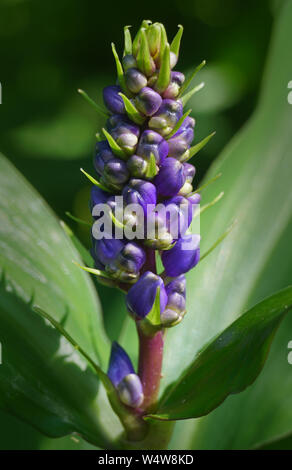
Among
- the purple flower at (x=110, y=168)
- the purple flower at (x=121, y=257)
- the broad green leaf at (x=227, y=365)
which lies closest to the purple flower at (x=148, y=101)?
the purple flower at (x=110, y=168)

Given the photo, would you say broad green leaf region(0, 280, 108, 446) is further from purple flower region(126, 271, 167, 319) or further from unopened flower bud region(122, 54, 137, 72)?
unopened flower bud region(122, 54, 137, 72)

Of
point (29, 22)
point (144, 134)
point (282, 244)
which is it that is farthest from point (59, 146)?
point (144, 134)

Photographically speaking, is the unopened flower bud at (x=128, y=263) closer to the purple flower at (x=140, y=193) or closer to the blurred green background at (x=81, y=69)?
the purple flower at (x=140, y=193)

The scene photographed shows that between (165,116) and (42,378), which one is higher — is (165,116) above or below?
above

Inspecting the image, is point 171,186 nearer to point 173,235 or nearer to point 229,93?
point 173,235

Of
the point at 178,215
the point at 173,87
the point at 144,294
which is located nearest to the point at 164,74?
the point at 173,87

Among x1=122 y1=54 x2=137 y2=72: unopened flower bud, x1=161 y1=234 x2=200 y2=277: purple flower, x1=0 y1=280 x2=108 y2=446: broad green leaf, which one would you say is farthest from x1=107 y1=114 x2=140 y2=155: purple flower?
x1=0 y1=280 x2=108 y2=446: broad green leaf

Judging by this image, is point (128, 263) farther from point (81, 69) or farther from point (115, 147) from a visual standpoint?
point (81, 69)
